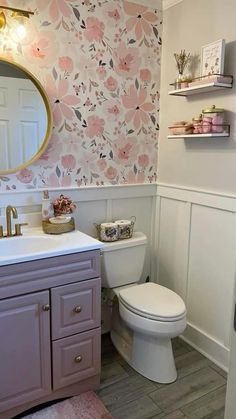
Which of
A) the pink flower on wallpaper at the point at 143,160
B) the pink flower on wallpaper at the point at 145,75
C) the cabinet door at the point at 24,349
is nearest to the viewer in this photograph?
the cabinet door at the point at 24,349

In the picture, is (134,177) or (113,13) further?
(134,177)

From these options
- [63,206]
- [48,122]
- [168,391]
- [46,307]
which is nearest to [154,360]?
[168,391]

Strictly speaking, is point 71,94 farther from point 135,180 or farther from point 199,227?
point 199,227

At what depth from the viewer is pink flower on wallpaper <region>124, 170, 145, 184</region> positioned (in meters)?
2.48

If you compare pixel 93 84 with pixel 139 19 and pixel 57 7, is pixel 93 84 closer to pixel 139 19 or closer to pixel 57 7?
pixel 57 7

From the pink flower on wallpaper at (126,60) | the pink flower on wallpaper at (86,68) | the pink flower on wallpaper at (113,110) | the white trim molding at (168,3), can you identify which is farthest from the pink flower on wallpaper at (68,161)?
the white trim molding at (168,3)

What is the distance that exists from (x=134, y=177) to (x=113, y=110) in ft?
1.66

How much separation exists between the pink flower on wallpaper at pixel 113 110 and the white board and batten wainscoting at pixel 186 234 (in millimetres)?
486

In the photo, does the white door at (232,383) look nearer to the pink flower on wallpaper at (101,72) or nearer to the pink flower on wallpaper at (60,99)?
the pink flower on wallpaper at (60,99)

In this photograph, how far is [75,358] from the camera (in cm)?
186

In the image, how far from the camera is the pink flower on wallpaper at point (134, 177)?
2480mm

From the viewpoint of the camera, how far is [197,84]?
200cm

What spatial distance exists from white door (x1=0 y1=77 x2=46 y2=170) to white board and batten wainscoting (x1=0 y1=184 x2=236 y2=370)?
0.23 m

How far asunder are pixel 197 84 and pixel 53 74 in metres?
0.87
